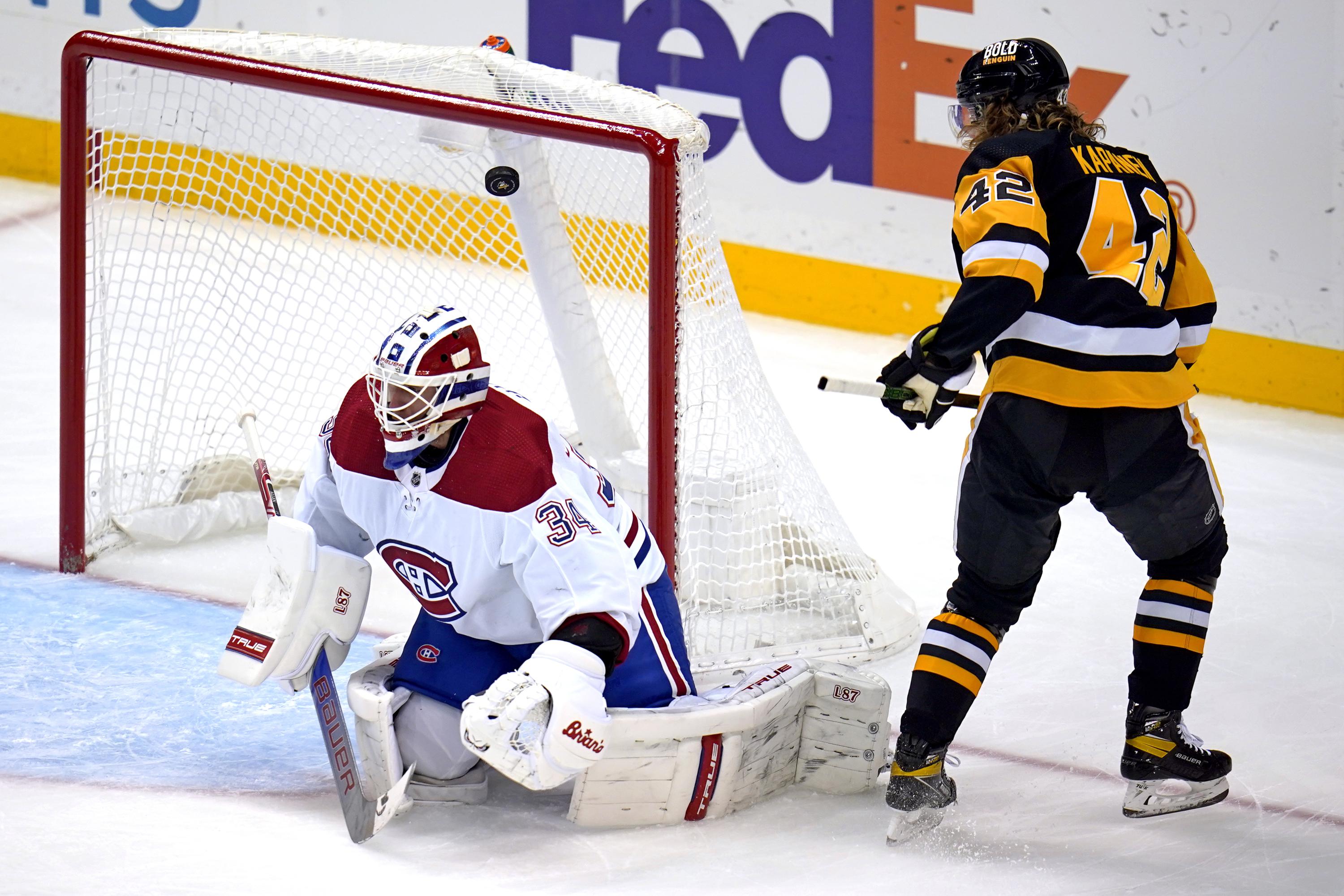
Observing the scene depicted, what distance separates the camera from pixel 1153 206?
7.65 feet

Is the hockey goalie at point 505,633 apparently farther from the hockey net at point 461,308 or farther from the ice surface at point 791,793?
the hockey net at point 461,308

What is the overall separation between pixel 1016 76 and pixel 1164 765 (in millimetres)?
1085

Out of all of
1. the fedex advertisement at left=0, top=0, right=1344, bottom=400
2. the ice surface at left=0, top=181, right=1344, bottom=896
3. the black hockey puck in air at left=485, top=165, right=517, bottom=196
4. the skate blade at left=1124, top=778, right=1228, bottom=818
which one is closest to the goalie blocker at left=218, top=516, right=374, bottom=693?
the ice surface at left=0, top=181, right=1344, bottom=896

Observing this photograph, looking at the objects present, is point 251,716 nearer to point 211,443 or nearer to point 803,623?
point 803,623

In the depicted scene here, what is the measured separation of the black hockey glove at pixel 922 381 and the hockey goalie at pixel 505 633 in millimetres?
440

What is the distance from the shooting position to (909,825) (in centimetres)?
241

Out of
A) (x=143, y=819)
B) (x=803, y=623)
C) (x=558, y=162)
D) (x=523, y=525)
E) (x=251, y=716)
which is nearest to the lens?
(x=523, y=525)

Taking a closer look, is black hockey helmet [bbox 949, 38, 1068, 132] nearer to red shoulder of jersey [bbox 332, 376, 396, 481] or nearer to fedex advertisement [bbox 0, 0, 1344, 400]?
red shoulder of jersey [bbox 332, 376, 396, 481]

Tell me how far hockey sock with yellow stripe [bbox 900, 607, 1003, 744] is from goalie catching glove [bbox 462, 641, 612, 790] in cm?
51

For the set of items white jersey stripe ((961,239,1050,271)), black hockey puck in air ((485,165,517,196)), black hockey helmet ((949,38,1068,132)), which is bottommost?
white jersey stripe ((961,239,1050,271))

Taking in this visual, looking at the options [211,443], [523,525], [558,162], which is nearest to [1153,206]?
[523,525]

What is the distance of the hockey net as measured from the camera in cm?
304

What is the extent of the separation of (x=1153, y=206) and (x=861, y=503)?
1933 mm

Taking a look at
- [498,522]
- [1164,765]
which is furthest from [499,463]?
[1164,765]
